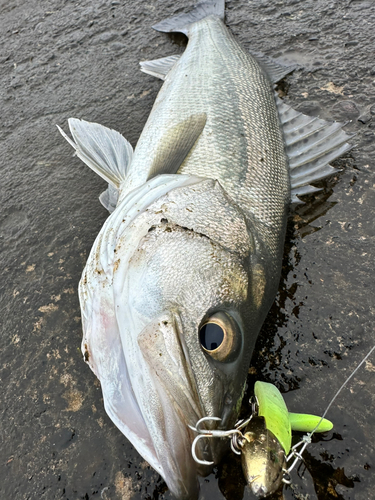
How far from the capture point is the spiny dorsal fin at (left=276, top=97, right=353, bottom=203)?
2.72 m

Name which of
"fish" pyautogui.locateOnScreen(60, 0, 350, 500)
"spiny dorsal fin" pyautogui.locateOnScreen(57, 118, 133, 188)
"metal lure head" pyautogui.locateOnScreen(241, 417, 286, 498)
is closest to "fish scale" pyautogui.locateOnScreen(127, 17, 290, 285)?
"fish" pyautogui.locateOnScreen(60, 0, 350, 500)

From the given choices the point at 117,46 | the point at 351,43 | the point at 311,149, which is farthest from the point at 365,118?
the point at 117,46

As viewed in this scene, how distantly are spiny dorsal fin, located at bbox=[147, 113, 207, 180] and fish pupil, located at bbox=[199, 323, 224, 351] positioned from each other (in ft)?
3.89

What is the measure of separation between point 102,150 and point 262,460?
2382mm

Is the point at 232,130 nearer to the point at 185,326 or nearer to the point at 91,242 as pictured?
the point at 91,242

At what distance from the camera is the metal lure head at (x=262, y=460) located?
137 centimetres

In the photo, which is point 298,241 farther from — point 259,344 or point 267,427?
point 267,427

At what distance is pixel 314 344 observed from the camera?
7.09 feet

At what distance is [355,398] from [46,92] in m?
4.03

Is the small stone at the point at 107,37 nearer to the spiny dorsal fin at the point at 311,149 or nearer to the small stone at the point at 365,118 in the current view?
the spiny dorsal fin at the point at 311,149

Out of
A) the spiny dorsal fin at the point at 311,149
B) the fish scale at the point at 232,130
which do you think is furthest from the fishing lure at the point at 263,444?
the spiny dorsal fin at the point at 311,149

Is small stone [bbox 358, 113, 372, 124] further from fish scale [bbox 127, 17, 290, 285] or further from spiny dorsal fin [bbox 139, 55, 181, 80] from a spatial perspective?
spiny dorsal fin [bbox 139, 55, 181, 80]

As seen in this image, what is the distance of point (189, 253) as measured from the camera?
1808 millimetres

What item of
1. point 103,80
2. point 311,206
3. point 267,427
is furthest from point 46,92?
point 267,427
